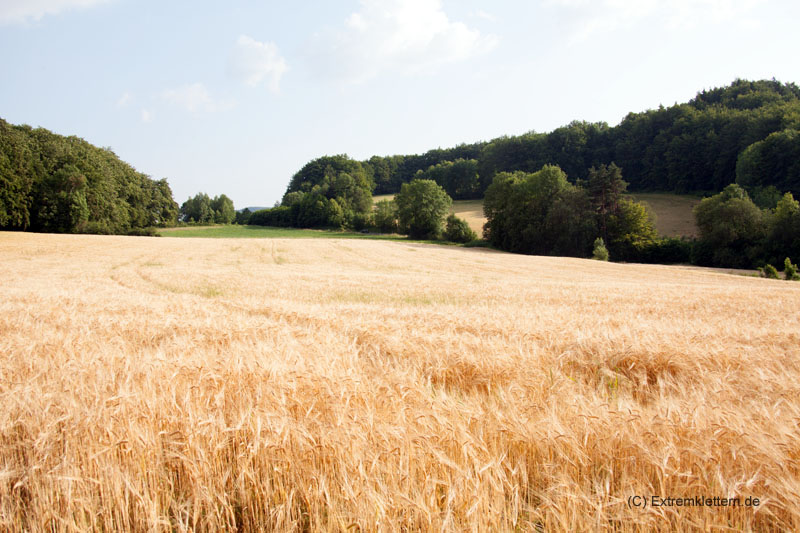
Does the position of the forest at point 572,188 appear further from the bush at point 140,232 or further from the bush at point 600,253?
the bush at point 600,253

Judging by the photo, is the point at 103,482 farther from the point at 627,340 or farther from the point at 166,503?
the point at 627,340

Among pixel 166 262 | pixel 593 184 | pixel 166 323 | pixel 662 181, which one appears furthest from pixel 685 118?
pixel 166 323

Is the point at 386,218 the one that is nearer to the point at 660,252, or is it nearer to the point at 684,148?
the point at 660,252

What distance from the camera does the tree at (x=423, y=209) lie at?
76.6 m

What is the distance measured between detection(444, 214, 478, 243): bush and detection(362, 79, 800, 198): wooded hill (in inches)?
1383

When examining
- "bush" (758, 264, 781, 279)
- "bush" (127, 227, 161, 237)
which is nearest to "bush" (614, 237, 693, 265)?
"bush" (758, 264, 781, 279)

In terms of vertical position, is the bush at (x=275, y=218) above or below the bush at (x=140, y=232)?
above

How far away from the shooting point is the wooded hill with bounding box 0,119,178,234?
48438 millimetres

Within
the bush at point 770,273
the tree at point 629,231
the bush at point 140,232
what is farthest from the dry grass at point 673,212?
the bush at point 140,232

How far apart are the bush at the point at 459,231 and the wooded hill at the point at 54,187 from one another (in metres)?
52.2

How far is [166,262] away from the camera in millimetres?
27359

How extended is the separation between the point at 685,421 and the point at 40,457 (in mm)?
3578

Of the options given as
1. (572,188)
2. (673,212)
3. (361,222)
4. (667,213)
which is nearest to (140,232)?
(361,222)

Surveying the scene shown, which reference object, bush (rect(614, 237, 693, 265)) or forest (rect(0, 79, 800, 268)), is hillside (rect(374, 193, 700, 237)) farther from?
bush (rect(614, 237, 693, 265))
